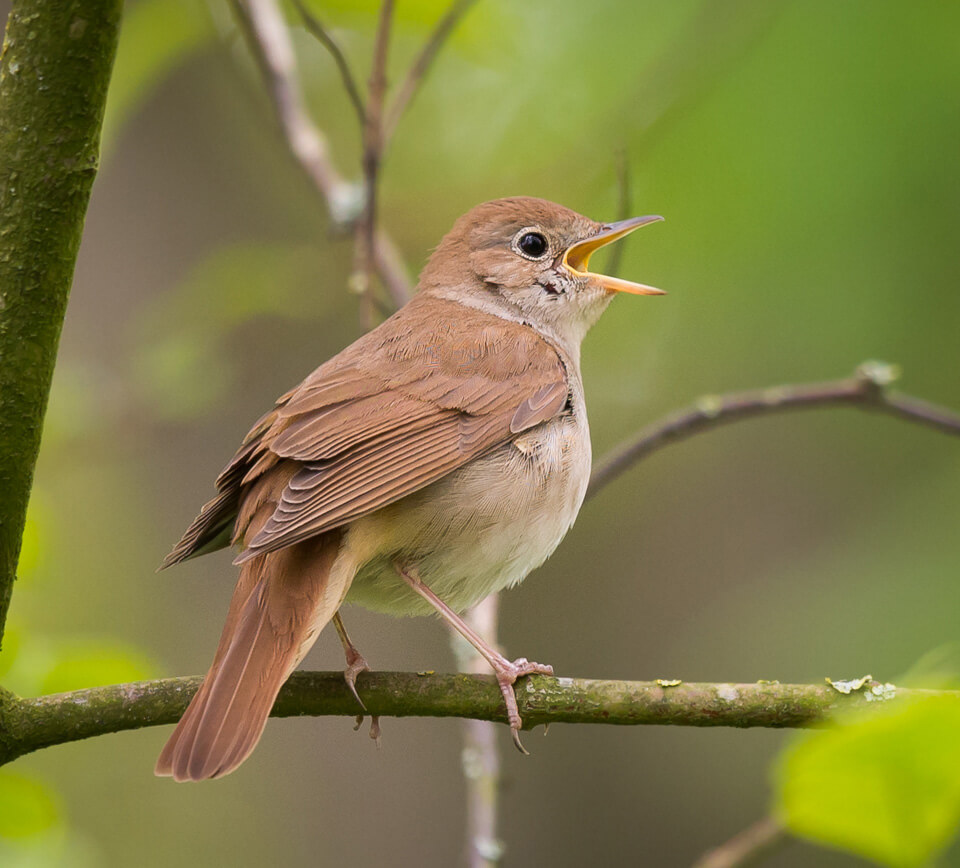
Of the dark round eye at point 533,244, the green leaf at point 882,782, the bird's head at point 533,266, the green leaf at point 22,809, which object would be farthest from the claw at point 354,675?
the dark round eye at point 533,244

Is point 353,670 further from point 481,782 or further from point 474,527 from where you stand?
point 481,782

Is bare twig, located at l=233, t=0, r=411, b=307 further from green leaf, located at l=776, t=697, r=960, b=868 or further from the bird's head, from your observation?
green leaf, located at l=776, t=697, r=960, b=868

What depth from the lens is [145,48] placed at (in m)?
4.71

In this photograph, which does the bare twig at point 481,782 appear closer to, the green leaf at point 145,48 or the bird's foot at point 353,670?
the bird's foot at point 353,670

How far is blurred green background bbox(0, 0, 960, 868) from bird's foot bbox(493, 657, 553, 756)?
1350 mm

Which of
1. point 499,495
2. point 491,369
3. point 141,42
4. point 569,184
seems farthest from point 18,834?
point 569,184

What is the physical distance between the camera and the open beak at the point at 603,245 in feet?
14.5

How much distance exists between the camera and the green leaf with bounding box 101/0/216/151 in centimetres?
462

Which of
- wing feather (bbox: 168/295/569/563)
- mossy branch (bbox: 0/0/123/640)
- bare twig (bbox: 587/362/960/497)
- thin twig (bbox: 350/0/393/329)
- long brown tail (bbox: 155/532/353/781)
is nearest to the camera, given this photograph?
→ mossy branch (bbox: 0/0/123/640)

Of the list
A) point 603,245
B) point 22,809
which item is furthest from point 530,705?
point 603,245

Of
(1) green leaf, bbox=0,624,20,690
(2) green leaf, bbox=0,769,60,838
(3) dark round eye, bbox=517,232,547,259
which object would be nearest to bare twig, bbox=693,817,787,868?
(2) green leaf, bbox=0,769,60,838

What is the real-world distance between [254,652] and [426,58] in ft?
8.73

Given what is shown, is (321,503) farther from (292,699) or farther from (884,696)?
(884,696)

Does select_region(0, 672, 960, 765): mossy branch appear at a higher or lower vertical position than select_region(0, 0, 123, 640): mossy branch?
lower
